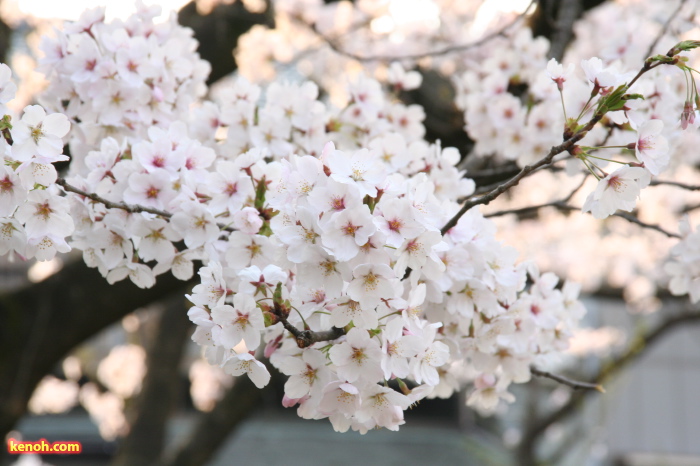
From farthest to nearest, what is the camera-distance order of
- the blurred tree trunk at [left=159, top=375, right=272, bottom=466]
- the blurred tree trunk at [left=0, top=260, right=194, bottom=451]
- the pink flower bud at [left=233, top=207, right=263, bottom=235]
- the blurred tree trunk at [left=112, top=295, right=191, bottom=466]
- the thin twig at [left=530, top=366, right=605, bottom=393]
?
the blurred tree trunk at [left=112, top=295, right=191, bottom=466] < the blurred tree trunk at [left=159, top=375, right=272, bottom=466] < the blurred tree trunk at [left=0, top=260, right=194, bottom=451] < the thin twig at [left=530, top=366, right=605, bottom=393] < the pink flower bud at [left=233, top=207, right=263, bottom=235]

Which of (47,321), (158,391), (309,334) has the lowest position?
(158,391)

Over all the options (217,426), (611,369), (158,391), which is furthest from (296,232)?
(611,369)

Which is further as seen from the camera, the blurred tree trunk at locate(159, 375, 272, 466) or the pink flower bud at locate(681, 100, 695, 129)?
the blurred tree trunk at locate(159, 375, 272, 466)

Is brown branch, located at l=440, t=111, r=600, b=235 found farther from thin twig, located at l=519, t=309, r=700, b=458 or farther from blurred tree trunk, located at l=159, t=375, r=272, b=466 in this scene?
thin twig, located at l=519, t=309, r=700, b=458

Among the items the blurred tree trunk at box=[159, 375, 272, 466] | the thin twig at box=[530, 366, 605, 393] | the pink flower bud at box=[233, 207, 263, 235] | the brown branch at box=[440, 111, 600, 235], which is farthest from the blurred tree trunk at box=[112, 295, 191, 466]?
the brown branch at box=[440, 111, 600, 235]

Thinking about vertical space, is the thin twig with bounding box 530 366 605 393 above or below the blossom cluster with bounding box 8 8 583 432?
below

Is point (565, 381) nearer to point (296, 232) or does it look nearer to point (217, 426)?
point (296, 232)

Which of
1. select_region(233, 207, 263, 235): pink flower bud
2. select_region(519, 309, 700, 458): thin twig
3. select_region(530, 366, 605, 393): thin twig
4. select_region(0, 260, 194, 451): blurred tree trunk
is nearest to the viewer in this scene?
select_region(233, 207, 263, 235): pink flower bud

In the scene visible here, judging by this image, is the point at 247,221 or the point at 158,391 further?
the point at 158,391

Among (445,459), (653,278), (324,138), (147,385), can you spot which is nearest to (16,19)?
(147,385)

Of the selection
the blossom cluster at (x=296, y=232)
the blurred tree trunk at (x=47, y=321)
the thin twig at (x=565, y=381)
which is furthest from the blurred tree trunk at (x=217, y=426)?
the thin twig at (x=565, y=381)

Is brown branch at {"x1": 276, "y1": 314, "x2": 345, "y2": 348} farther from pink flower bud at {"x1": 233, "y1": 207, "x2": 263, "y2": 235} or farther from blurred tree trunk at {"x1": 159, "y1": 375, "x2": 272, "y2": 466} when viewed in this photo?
blurred tree trunk at {"x1": 159, "y1": 375, "x2": 272, "y2": 466}

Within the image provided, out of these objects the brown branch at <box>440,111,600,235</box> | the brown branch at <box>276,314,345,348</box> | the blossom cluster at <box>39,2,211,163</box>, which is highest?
the blossom cluster at <box>39,2,211,163</box>

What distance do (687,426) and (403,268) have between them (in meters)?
9.35
